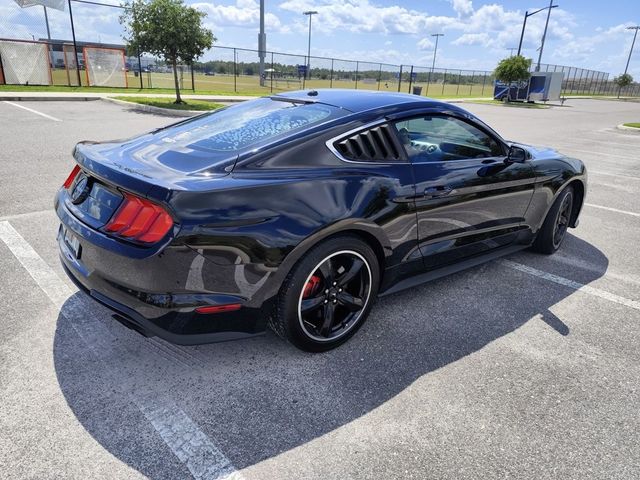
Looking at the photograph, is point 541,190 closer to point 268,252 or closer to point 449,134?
point 449,134

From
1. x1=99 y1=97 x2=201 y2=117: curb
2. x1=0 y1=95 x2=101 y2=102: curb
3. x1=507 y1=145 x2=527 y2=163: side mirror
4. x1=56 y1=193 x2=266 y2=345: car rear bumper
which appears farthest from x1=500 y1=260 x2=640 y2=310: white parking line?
x1=0 y1=95 x2=101 y2=102: curb

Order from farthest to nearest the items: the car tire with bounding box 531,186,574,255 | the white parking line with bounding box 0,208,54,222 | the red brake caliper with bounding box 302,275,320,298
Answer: the white parking line with bounding box 0,208,54,222 → the car tire with bounding box 531,186,574,255 → the red brake caliper with bounding box 302,275,320,298

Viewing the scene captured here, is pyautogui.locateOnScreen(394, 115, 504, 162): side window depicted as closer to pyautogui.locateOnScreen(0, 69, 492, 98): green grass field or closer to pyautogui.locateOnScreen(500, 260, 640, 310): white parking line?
pyautogui.locateOnScreen(500, 260, 640, 310): white parking line

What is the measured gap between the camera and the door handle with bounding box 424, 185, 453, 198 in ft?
10.5

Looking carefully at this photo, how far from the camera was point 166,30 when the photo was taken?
52.6ft

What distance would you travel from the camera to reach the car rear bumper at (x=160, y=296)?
2.27 m

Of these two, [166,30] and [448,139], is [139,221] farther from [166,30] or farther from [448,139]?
[166,30]

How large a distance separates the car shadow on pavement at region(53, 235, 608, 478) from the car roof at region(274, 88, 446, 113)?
4.82 feet

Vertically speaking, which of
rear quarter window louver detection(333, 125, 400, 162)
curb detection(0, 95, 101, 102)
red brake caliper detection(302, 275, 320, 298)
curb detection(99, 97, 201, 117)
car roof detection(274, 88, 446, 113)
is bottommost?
curb detection(99, 97, 201, 117)

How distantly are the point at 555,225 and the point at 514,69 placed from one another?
36.7 metres

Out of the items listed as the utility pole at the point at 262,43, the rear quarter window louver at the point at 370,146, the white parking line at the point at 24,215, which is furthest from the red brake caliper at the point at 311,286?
the utility pole at the point at 262,43

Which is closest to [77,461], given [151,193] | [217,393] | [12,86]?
[217,393]

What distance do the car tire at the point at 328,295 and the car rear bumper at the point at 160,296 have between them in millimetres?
187

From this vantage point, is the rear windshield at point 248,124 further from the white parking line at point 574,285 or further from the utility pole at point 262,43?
the utility pole at point 262,43
